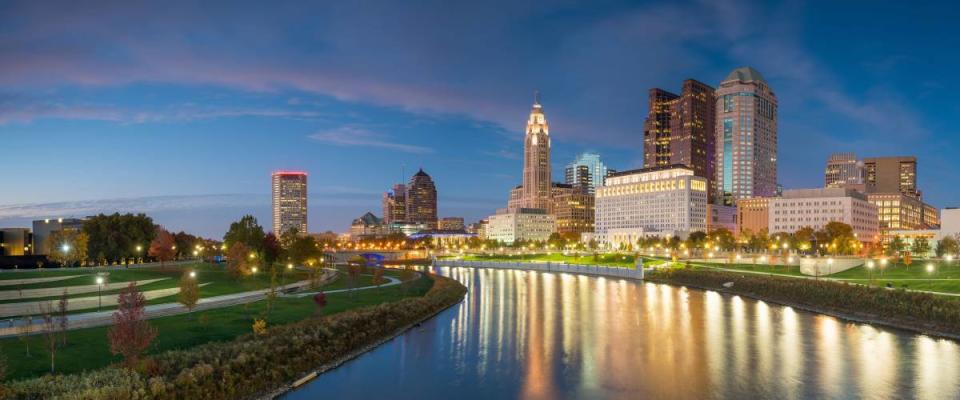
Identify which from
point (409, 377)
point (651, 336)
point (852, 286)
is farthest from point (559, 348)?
point (852, 286)

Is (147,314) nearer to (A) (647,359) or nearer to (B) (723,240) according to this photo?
(A) (647,359)

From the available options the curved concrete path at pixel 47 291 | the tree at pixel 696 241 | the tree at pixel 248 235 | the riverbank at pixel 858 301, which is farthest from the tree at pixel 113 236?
the tree at pixel 696 241

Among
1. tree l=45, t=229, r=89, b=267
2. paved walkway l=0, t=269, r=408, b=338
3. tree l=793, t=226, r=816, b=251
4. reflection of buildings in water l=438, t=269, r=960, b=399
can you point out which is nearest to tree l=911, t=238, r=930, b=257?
tree l=793, t=226, r=816, b=251

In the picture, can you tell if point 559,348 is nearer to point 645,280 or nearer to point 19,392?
point 19,392

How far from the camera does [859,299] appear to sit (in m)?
51.5

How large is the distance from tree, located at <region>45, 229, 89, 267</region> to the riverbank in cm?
8140

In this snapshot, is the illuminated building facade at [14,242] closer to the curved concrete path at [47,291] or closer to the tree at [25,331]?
the curved concrete path at [47,291]

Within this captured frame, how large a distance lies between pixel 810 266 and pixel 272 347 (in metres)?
69.1

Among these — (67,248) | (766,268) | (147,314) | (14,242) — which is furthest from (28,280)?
(766,268)

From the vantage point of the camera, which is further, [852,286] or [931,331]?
[852,286]

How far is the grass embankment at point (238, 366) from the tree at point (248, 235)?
44.3 metres

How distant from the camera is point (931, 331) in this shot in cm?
4153

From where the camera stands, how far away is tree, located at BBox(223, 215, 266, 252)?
8100 centimetres

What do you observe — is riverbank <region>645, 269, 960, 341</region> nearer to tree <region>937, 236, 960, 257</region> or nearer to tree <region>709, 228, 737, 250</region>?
tree <region>937, 236, 960, 257</region>
